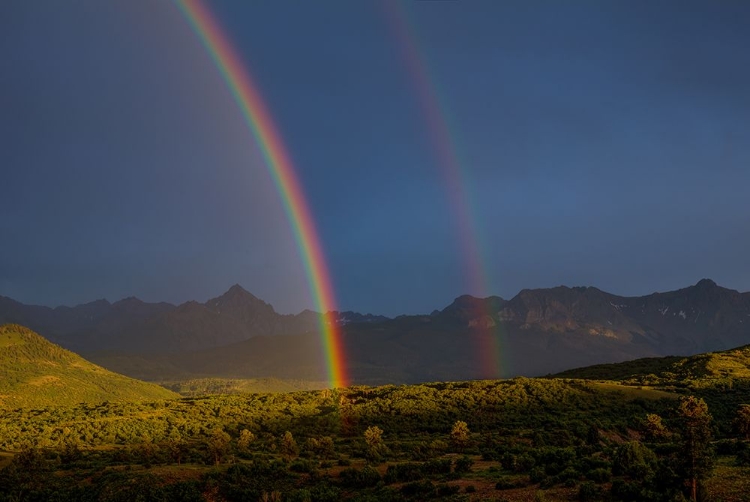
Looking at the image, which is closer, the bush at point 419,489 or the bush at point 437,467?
the bush at point 419,489

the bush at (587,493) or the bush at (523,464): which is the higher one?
the bush at (587,493)

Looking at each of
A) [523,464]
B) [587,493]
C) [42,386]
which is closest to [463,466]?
[523,464]

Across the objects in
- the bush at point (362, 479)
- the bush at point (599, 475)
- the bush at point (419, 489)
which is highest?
the bush at point (599, 475)

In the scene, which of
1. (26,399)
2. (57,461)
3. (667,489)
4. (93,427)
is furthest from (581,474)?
(26,399)

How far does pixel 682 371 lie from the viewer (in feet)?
362

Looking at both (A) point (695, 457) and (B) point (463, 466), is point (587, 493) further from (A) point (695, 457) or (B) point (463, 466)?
(B) point (463, 466)

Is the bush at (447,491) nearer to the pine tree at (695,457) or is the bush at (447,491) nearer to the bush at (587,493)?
the bush at (587,493)

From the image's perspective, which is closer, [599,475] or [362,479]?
[599,475]

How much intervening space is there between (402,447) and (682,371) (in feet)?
283

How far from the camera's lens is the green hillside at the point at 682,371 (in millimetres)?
94856

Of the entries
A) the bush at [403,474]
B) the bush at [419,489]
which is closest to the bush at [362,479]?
the bush at [403,474]

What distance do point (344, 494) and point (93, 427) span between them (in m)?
63.6

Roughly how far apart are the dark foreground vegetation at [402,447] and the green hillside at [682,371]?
10.8 metres

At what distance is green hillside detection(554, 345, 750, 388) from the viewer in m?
94.9
